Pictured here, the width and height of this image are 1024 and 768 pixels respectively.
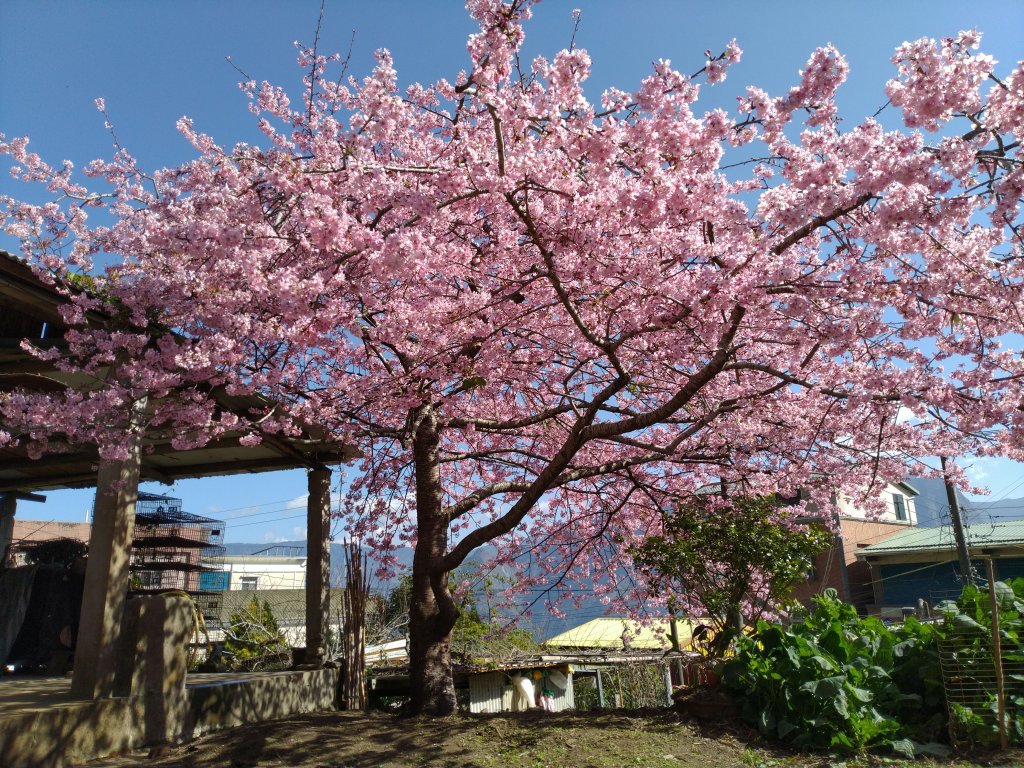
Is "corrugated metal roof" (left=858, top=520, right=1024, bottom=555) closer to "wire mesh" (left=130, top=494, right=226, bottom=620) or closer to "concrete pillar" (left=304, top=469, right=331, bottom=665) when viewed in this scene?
"concrete pillar" (left=304, top=469, right=331, bottom=665)

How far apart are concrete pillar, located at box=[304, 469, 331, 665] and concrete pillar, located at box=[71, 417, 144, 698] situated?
3187 mm

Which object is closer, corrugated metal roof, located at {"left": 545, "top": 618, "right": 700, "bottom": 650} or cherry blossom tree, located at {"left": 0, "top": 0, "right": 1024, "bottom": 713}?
cherry blossom tree, located at {"left": 0, "top": 0, "right": 1024, "bottom": 713}

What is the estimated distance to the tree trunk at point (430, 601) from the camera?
23.2 ft

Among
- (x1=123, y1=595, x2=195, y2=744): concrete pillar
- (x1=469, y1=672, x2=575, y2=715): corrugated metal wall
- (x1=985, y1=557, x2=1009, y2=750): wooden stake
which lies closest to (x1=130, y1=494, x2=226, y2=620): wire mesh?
(x1=469, y1=672, x2=575, y2=715): corrugated metal wall

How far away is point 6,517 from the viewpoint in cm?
1215

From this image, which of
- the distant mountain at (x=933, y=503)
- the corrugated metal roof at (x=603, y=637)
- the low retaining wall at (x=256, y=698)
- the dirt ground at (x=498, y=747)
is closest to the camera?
the dirt ground at (x=498, y=747)

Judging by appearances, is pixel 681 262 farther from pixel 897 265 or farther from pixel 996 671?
pixel 996 671

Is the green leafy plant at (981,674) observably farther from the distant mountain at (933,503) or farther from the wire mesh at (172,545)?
the wire mesh at (172,545)

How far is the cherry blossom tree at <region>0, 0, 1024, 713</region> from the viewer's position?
15.7 ft

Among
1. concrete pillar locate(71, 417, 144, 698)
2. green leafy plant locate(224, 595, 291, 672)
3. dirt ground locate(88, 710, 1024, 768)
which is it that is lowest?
dirt ground locate(88, 710, 1024, 768)

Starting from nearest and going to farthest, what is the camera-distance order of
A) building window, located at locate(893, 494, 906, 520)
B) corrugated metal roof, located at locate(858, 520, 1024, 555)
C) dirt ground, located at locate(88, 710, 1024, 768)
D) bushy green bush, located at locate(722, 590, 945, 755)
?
dirt ground, located at locate(88, 710, 1024, 768) → bushy green bush, located at locate(722, 590, 945, 755) → corrugated metal roof, located at locate(858, 520, 1024, 555) → building window, located at locate(893, 494, 906, 520)

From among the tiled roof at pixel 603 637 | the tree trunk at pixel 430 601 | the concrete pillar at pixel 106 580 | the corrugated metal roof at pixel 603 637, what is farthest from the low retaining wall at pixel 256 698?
the tiled roof at pixel 603 637

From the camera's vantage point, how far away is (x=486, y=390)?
28.2 feet

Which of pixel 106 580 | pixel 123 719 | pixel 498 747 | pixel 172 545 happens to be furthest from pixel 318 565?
pixel 172 545
